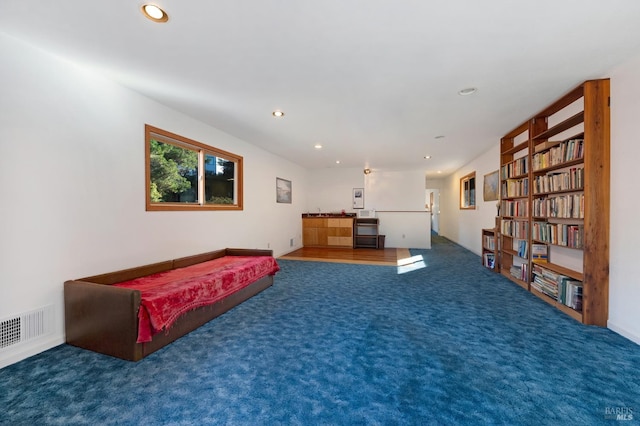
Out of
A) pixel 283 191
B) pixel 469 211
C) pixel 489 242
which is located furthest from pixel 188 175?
pixel 469 211

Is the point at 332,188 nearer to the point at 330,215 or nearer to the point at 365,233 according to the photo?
the point at 330,215

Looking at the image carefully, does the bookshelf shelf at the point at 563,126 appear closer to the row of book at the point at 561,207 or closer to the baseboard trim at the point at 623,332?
the row of book at the point at 561,207

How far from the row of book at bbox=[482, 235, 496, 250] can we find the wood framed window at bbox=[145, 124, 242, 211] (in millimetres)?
4900

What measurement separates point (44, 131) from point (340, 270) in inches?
168

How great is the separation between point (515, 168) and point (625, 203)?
193cm

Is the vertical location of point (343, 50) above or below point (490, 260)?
above

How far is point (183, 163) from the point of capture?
3.81 metres

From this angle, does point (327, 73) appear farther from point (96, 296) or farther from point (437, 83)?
point (96, 296)

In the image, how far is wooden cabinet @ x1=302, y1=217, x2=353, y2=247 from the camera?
768 centimetres

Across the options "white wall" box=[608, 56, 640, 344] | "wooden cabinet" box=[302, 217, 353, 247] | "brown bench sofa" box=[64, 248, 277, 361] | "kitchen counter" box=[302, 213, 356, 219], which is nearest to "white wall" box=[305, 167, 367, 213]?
"kitchen counter" box=[302, 213, 356, 219]

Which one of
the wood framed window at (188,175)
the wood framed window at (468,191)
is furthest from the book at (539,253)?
the wood framed window at (188,175)

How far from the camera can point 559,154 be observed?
3.14 metres

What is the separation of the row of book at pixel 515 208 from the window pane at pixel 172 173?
4.97 metres

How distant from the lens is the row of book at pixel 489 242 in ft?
16.6
